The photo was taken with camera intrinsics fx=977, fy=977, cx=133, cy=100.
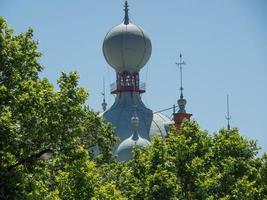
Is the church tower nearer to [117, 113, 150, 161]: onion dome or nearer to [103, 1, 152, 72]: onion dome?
[103, 1, 152, 72]: onion dome

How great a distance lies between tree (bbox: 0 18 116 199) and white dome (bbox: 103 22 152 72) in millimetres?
84368

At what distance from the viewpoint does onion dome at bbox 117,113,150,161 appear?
110812 mm

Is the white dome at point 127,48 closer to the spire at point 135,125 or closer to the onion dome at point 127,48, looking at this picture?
the onion dome at point 127,48

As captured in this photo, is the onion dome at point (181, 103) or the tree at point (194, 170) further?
the onion dome at point (181, 103)

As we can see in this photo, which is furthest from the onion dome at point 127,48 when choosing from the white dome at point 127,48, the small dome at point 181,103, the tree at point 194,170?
the tree at point 194,170

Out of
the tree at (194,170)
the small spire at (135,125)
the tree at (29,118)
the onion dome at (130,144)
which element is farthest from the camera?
the small spire at (135,125)

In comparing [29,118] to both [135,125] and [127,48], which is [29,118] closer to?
[135,125]

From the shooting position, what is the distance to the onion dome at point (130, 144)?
364ft

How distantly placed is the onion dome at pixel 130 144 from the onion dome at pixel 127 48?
11469mm

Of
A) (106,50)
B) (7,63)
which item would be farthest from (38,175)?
(106,50)

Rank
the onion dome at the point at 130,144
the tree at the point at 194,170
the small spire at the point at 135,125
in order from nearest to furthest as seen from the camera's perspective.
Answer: the tree at the point at 194,170
the onion dome at the point at 130,144
the small spire at the point at 135,125

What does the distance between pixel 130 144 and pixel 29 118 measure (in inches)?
3024

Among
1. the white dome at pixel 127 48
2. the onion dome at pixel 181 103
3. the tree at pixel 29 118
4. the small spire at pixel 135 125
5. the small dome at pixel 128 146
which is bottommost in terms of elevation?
the tree at pixel 29 118

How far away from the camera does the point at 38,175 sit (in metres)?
36.8
